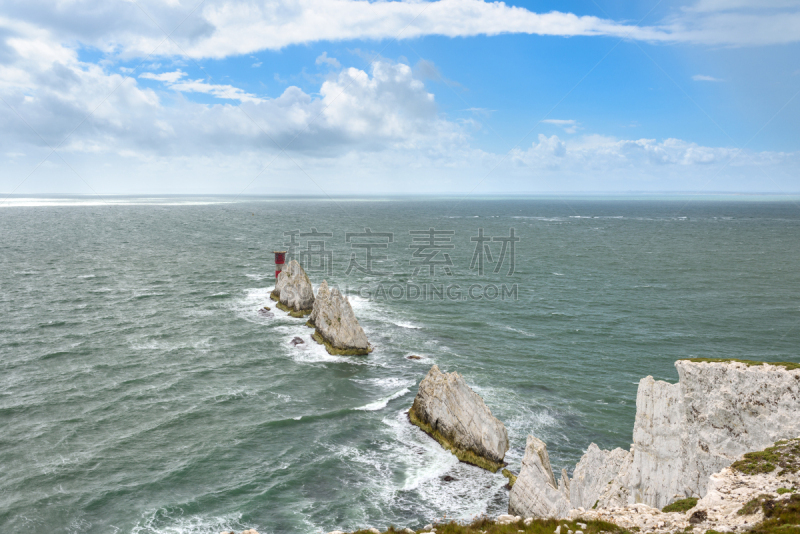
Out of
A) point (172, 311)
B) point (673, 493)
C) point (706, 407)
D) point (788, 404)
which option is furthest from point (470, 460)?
point (172, 311)

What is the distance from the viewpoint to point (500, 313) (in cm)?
7125

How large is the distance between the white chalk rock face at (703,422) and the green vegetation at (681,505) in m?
1.77

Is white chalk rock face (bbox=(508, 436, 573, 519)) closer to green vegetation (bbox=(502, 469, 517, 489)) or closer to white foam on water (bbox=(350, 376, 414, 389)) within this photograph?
green vegetation (bbox=(502, 469, 517, 489))

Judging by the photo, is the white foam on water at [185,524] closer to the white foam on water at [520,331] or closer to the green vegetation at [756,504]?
the green vegetation at [756,504]

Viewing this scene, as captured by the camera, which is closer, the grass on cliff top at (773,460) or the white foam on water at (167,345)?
the grass on cliff top at (773,460)

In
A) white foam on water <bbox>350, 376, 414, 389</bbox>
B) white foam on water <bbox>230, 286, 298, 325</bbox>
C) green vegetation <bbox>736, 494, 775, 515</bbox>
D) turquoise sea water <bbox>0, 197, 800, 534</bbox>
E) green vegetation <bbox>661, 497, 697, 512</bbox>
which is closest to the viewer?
green vegetation <bbox>736, 494, 775, 515</bbox>

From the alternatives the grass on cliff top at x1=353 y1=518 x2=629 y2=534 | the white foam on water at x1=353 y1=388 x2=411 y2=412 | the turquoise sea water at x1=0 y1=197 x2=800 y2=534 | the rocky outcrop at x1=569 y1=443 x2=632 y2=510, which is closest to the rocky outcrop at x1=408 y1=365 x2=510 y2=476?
the turquoise sea water at x1=0 y1=197 x2=800 y2=534

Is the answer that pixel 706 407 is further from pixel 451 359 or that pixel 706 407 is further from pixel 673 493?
pixel 451 359

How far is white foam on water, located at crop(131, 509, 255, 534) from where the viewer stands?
27.3 m

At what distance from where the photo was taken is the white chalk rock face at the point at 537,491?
26703 millimetres

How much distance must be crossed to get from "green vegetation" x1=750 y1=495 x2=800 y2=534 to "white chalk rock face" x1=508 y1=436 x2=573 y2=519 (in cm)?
1151

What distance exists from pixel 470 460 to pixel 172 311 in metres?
54.0

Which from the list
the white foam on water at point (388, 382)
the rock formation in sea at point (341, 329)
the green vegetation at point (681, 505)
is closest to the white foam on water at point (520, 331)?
the rock formation in sea at point (341, 329)

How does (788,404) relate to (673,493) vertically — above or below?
above
